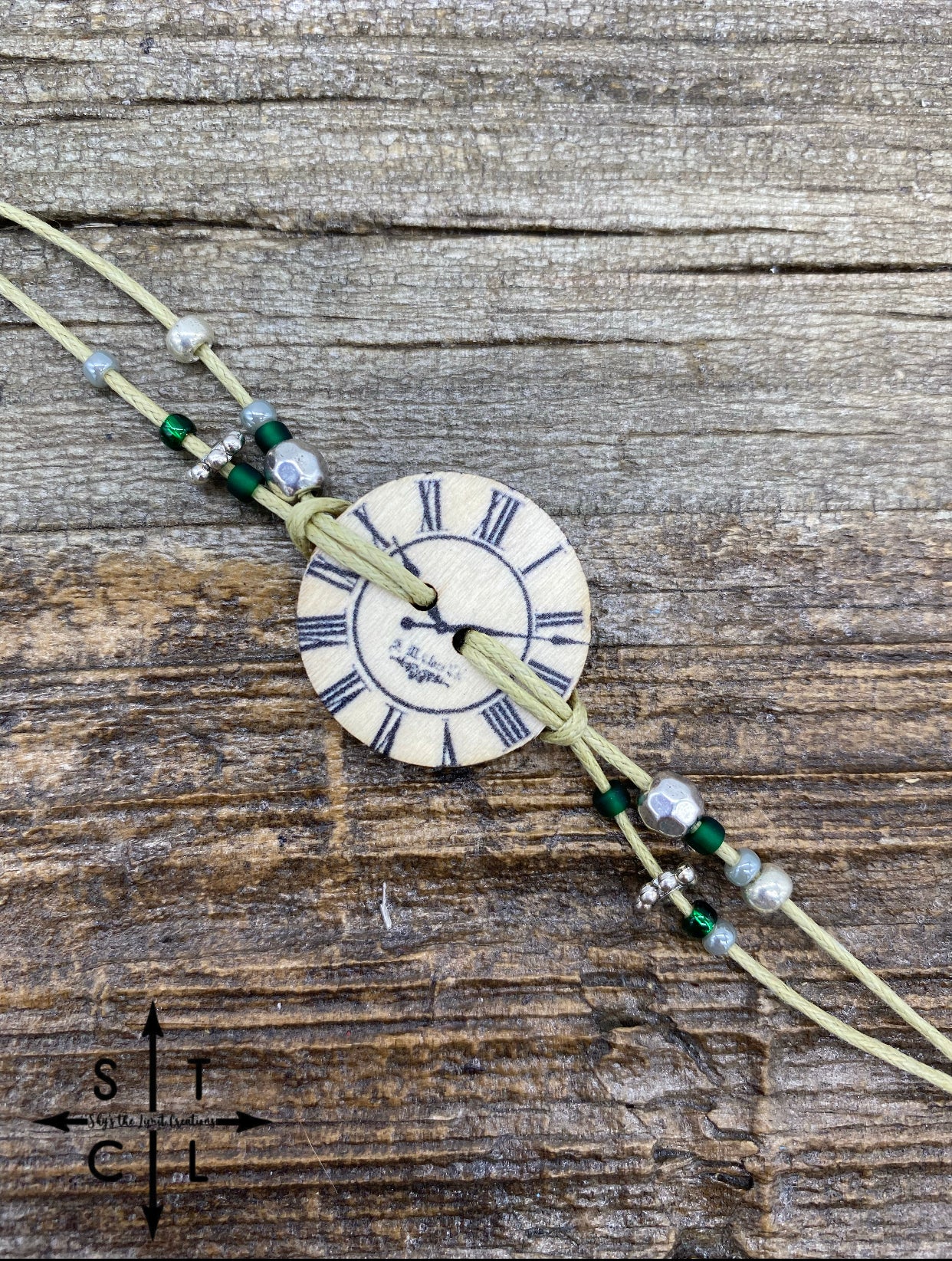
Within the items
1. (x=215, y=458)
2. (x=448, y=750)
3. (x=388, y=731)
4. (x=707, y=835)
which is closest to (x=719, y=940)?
(x=707, y=835)

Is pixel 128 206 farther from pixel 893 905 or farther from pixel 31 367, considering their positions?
pixel 893 905

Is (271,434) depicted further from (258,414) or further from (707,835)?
(707,835)

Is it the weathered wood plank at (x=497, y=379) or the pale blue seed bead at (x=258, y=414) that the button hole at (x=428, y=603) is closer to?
the weathered wood plank at (x=497, y=379)

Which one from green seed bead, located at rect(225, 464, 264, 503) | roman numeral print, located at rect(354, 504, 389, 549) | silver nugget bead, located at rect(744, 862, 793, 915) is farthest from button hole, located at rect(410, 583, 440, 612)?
silver nugget bead, located at rect(744, 862, 793, 915)

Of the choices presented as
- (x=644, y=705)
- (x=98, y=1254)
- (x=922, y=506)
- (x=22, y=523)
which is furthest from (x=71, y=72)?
(x=98, y=1254)

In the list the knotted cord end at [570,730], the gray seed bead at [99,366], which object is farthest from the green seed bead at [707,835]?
the gray seed bead at [99,366]
